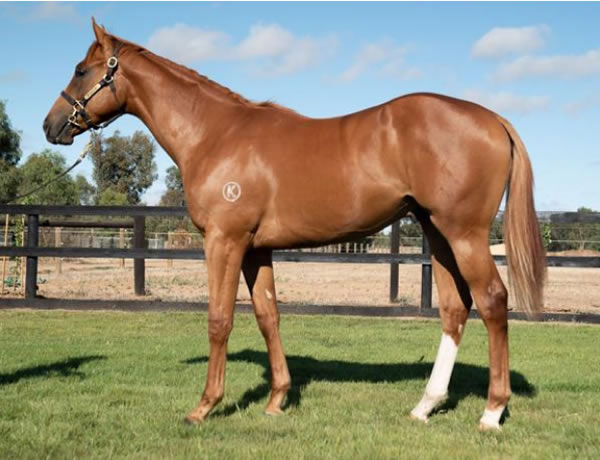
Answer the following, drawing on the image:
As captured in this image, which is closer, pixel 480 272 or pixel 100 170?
pixel 480 272

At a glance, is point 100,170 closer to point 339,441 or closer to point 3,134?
point 3,134

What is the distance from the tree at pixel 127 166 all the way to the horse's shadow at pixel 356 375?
61620mm

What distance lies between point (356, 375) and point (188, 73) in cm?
305

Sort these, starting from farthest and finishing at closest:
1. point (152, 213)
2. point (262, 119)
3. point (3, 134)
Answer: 1. point (3, 134)
2. point (152, 213)
3. point (262, 119)

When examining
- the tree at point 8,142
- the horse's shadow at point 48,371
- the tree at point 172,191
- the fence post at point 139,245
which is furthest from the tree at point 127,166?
the horse's shadow at point 48,371

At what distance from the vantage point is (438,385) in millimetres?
4688

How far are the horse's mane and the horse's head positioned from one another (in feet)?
0.15

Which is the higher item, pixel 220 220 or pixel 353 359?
pixel 220 220

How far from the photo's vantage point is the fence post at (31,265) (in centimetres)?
1110

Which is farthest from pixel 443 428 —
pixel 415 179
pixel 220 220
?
pixel 220 220

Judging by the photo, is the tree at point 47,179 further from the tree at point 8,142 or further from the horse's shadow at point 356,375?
the horse's shadow at point 356,375

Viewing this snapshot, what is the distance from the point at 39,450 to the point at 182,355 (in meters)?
3.19

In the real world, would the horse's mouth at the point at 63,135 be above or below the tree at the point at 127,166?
below

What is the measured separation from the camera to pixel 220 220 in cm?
456
